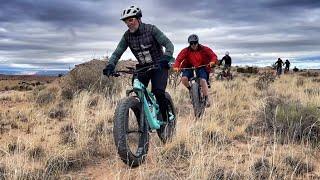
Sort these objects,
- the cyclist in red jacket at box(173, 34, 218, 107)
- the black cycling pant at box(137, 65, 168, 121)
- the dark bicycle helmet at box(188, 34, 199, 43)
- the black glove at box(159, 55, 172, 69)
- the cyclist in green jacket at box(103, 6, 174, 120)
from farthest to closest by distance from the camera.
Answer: the cyclist in red jacket at box(173, 34, 218, 107) < the dark bicycle helmet at box(188, 34, 199, 43) < the black cycling pant at box(137, 65, 168, 121) < the cyclist in green jacket at box(103, 6, 174, 120) < the black glove at box(159, 55, 172, 69)

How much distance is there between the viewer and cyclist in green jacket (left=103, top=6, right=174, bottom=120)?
25.0 feet

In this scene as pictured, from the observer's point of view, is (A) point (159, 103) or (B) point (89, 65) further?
(B) point (89, 65)

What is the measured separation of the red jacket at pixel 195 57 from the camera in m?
11.8

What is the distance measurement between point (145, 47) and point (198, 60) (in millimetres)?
3930

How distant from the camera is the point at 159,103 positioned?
8461mm

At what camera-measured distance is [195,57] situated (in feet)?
38.8

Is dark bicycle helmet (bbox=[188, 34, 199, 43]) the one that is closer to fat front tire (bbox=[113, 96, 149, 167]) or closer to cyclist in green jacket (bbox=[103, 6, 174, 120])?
cyclist in green jacket (bbox=[103, 6, 174, 120])

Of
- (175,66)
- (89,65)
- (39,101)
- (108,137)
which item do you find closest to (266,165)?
(108,137)

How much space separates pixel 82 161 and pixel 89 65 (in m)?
13.6

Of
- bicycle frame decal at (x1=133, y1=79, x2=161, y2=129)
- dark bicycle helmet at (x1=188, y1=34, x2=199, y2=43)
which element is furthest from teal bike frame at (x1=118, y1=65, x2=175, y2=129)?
dark bicycle helmet at (x1=188, y1=34, x2=199, y2=43)

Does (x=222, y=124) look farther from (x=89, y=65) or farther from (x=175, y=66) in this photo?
(x=89, y=65)

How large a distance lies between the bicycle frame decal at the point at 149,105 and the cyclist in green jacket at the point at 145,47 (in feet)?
0.96

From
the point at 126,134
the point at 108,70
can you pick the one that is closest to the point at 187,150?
the point at 126,134

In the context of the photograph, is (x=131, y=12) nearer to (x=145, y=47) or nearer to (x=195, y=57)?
(x=145, y=47)
